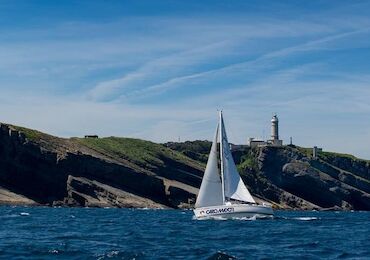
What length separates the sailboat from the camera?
3278 inches

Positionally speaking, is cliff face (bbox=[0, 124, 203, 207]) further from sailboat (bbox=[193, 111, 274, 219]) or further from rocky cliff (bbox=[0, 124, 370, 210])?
sailboat (bbox=[193, 111, 274, 219])

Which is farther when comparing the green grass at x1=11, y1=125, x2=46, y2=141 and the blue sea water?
the green grass at x1=11, y1=125, x2=46, y2=141

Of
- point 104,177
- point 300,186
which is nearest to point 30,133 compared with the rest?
point 104,177

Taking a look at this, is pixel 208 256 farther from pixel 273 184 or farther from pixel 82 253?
pixel 273 184

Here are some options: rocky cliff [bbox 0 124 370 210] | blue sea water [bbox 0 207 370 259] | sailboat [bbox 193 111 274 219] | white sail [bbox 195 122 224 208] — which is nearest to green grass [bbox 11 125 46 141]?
rocky cliff [bbox 0 124 370 210]

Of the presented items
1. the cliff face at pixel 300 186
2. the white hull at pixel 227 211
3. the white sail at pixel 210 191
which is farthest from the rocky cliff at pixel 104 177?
the white hull at pixel 227 211

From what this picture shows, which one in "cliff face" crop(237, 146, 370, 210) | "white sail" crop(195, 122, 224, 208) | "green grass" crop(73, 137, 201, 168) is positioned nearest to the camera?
"white sail" crop(195, 122, 224, 208)

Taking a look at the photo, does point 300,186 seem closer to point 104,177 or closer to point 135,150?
point 135,150

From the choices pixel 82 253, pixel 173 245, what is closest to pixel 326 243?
pixel 173 245

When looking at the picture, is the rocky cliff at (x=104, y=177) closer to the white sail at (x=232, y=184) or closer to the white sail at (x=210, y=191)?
the white sail at (x=232, y=184)

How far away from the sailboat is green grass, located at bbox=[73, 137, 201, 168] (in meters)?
86.9

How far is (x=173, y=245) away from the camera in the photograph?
45000mm

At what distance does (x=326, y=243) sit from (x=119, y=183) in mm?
113855

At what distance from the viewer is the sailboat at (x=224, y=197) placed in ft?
273
